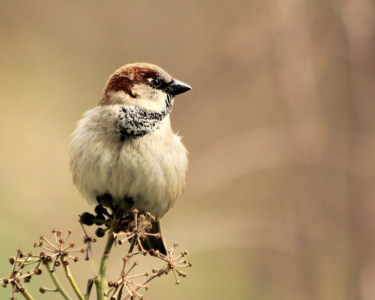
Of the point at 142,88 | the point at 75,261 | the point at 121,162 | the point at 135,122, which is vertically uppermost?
the point at 142,88

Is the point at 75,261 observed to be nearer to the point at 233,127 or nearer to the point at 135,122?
the point at 135,122

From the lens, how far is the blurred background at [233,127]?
8.27 ft

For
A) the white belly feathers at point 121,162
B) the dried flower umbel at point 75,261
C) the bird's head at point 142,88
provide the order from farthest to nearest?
the bird's head at point 142,88 → the white belly feathers at point 121,162 → the dried flower umbel at point 75,261

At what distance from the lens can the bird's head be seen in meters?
2.48

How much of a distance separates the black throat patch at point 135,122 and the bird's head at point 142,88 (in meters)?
0.04

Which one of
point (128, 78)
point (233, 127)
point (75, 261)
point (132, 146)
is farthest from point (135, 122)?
point (233, 127)

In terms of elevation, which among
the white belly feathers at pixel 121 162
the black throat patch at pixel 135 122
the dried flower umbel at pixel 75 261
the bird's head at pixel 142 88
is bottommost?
the dried flower umbel at pixel 75 261

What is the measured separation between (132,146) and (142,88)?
9.8 inches

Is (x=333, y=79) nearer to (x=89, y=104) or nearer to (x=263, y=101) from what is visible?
(x=263, y=101)

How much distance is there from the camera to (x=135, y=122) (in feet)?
7.85

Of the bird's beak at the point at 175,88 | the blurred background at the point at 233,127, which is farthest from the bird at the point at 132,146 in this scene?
the blurred background at the point at 233,127

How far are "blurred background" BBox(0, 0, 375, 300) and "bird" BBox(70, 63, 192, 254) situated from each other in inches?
10.8

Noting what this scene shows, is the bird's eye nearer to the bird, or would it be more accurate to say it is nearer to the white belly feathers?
the bird

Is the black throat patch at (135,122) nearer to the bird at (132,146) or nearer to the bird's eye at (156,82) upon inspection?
the bird at (132,146)
